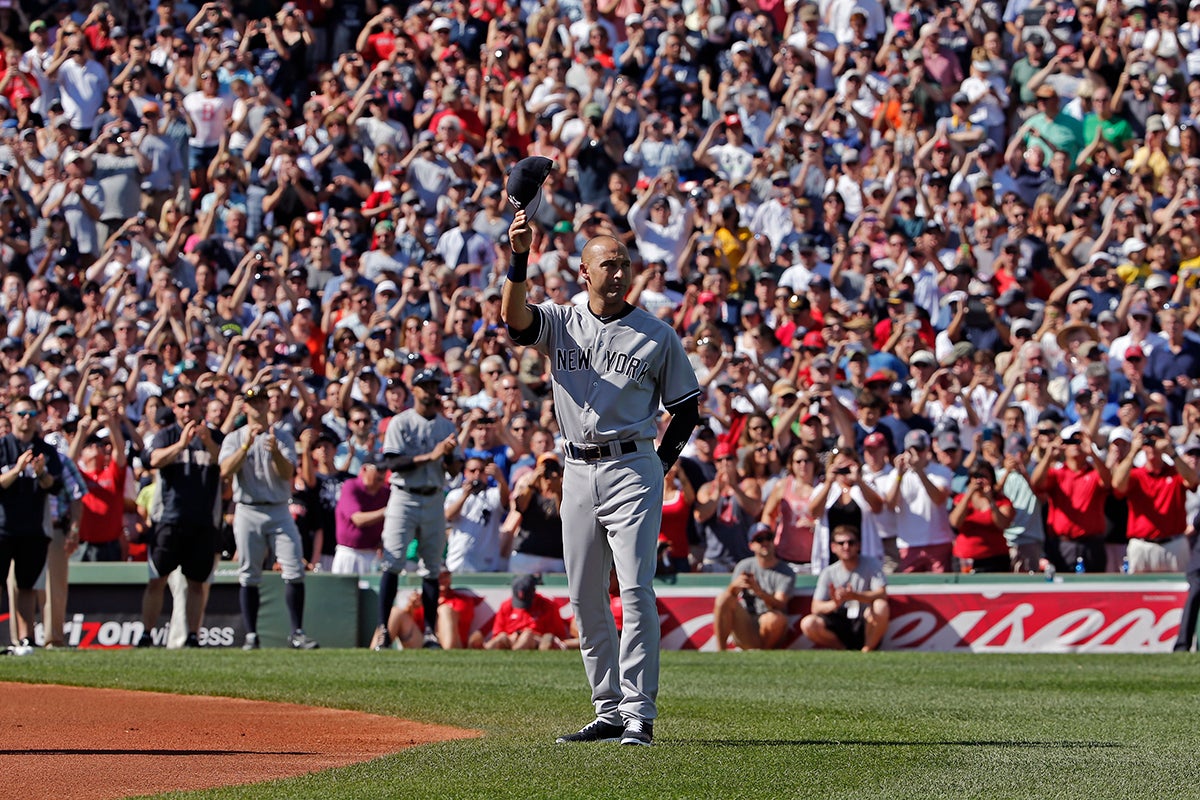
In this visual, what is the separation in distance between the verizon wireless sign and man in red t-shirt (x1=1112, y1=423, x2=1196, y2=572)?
2.46 feet

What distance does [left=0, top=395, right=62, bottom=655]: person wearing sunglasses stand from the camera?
43.7 ft

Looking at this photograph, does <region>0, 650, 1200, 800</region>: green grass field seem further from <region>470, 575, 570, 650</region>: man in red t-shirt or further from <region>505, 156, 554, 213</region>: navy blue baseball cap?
<region>505, 156, 554, 213</region>: navy blue baseball cap

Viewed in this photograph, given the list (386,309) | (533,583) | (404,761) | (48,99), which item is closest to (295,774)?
(404,761)

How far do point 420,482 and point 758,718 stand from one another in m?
5.35

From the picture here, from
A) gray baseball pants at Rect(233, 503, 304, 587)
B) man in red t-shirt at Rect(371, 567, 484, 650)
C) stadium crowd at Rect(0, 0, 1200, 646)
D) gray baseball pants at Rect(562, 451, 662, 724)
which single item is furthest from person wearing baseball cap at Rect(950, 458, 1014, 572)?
gray baseball pants at Rect(562, 451, 662, 724)

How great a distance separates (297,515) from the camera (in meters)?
15.8

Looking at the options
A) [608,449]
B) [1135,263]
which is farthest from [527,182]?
[1135,263]

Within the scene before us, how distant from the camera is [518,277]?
7.23 m

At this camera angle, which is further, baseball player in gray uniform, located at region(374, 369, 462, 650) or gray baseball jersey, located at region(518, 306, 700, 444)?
baseball player in gray uniform, located at region(374, 369, 462, 650)

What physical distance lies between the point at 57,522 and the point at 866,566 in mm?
6446

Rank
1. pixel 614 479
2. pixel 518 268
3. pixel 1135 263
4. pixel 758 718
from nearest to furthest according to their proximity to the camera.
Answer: pixel 518 268
pixel 614 479
pixel 758 718
pixel 1135 263

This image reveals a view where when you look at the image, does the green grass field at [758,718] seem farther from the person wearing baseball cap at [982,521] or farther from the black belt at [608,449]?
the person wearing baseball cap at [982,521]

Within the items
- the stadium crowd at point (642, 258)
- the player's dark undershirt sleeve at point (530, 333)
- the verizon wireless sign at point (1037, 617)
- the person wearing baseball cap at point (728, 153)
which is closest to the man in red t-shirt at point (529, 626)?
the stadium crowd at point (642, 258)

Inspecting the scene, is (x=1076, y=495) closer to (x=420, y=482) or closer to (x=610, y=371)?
(x=420, y=482)
